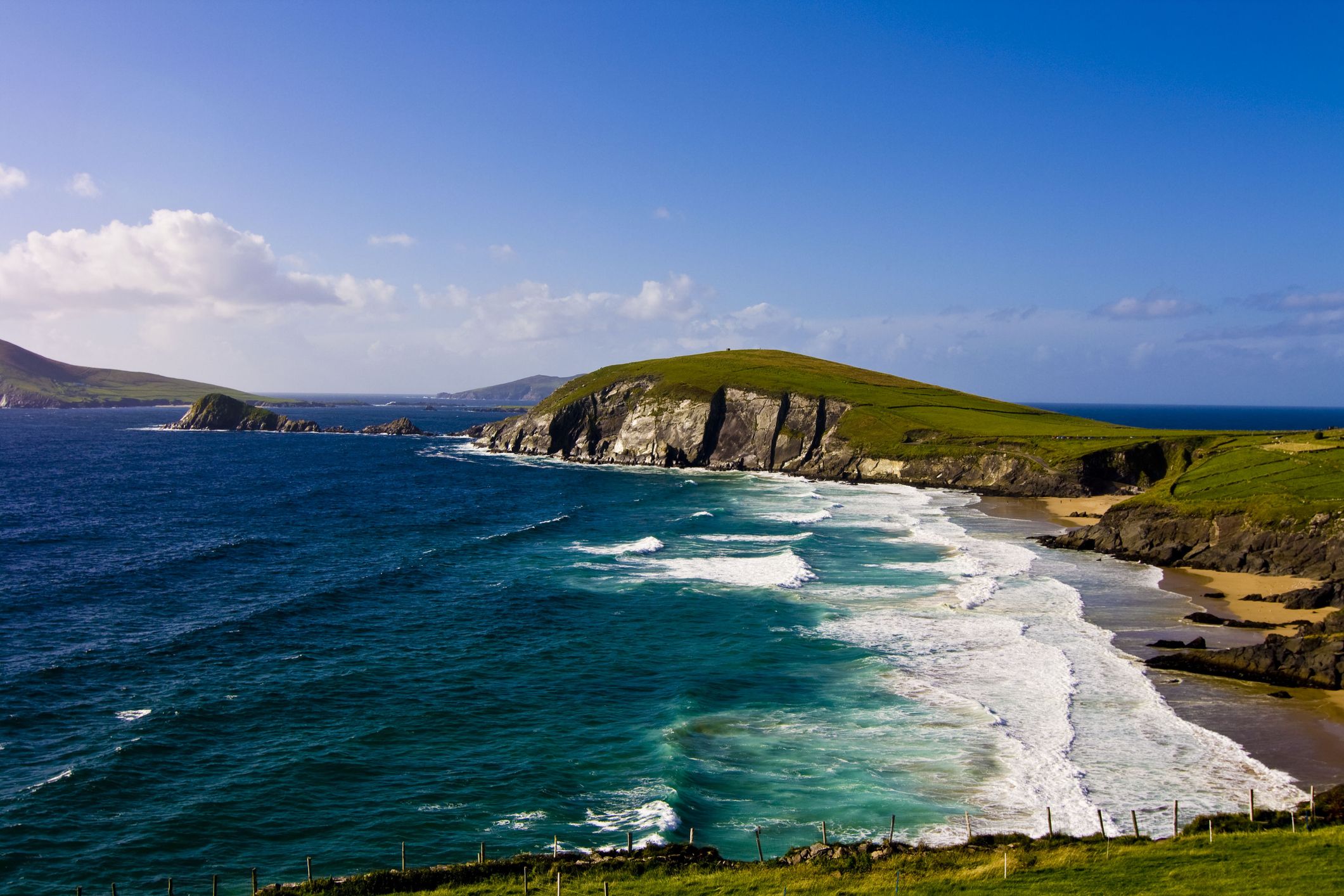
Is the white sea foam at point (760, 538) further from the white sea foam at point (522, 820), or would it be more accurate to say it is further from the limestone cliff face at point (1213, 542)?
the white sea foam at point (522, 820)

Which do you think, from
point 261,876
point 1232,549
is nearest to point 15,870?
point 261,876

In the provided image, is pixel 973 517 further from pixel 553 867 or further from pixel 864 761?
pixel 553 867

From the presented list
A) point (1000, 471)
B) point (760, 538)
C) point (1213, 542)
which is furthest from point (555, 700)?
point (1000, 471)

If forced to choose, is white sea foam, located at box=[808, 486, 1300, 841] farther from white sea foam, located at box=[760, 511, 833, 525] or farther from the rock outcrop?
white sea foam, located at box=[760, 511, 833, 525]

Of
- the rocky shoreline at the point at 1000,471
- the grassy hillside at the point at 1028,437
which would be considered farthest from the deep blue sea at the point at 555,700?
the grassy hillside at the point at 1028,437

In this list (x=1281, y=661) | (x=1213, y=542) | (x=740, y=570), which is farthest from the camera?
(x=1213, y=542)

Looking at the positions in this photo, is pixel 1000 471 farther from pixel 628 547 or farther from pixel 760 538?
pixel 628 547

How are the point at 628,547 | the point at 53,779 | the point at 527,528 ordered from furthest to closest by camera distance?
the point at 527,528 < the point at 628,547 < the point at 53,779

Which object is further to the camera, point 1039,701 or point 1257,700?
point 1039,701

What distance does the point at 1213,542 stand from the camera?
A: 7244 centimetres

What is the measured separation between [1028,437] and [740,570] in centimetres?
8101

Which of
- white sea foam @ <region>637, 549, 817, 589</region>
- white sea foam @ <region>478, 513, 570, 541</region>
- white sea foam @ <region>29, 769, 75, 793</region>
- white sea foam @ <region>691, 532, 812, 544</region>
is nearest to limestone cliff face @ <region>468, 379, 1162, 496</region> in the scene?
white sea foam @ <region>691, 532, 812, 544</region>

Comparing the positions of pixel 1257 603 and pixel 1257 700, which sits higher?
pixel 1257 603

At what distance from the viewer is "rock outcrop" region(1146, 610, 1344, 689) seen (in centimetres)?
4238
